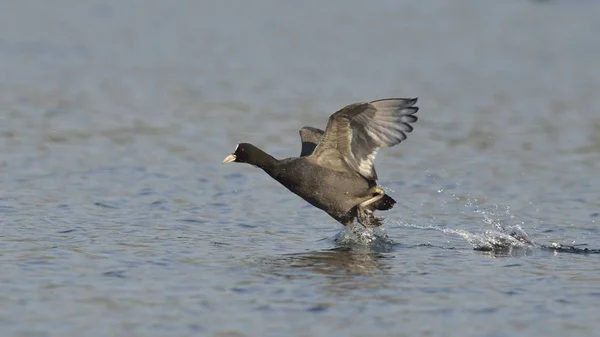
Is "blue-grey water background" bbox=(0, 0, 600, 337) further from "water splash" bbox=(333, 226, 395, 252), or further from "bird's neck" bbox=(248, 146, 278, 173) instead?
"bird's neck" bbox=(248, 146, 278, 173)

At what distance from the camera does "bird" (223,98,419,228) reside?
9.45 meters

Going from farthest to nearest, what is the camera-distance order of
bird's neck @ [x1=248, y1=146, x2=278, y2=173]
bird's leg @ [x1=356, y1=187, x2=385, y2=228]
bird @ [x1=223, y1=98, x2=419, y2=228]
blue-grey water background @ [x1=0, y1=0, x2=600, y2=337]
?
bird's leg @ [x1=356, y1=187, x2=385, y2=228] → bird's neck @ [x1=248, y1=146, x2=278, y2=173] → bird @ [x1=223, y1=98, x2=419, y2=228] → blue-grey water background @ [x1=0, y1=0, x2=600, y2=337]

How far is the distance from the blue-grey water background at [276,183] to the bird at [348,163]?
32 cm

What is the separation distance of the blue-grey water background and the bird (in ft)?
1.06

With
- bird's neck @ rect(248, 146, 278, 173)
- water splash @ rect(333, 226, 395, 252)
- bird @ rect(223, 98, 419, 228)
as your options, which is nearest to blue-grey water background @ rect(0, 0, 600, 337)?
water splash @ rect(333, 226, 395, 252)

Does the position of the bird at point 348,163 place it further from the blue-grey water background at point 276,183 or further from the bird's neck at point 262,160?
the blue-grey water background at point 276,183

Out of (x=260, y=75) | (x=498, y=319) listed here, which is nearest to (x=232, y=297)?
(x=498, y=319)

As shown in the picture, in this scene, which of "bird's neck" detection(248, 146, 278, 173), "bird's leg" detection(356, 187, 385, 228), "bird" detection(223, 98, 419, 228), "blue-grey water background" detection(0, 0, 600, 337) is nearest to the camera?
"blue-grey water background" detection(0, 0, 600, 337)

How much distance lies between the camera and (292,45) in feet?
74.7

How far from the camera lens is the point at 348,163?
9.70 m

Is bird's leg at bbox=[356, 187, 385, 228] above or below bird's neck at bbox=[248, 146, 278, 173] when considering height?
below

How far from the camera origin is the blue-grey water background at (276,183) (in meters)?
7.16

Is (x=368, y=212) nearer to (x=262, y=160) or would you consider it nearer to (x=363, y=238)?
(x=363, y=238)

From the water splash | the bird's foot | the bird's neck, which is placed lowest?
the water splash
